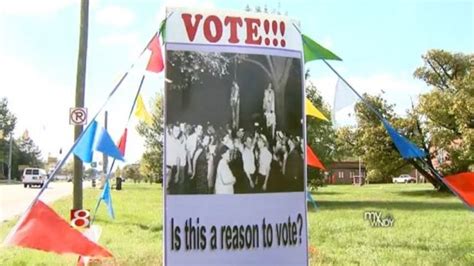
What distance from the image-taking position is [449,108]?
101ft

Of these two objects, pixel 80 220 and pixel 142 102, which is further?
pixel 80 220

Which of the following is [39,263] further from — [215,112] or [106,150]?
[215,112]

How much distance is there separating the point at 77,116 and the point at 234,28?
116 inches

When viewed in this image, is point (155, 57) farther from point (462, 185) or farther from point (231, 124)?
point (462, 185)

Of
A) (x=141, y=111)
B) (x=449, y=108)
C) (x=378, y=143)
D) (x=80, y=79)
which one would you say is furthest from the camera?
(x=378, y=143)

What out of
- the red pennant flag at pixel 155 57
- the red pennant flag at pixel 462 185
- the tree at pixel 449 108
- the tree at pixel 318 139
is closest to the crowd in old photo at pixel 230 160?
the red pennant flag at pixel 155 57

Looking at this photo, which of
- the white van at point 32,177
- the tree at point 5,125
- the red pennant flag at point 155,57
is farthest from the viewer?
the tree at point 5,125

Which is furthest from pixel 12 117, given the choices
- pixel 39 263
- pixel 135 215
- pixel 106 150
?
pixel 106 150

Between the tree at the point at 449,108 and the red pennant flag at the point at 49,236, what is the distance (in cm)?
2784

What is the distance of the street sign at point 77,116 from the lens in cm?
666

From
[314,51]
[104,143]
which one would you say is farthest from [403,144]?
[104,143]

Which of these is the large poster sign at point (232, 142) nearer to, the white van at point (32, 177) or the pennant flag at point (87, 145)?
the pennant flag at point (87, 145)

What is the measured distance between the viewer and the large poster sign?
434cm

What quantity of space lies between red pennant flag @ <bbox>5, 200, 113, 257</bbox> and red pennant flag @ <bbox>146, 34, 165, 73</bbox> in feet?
4.58
